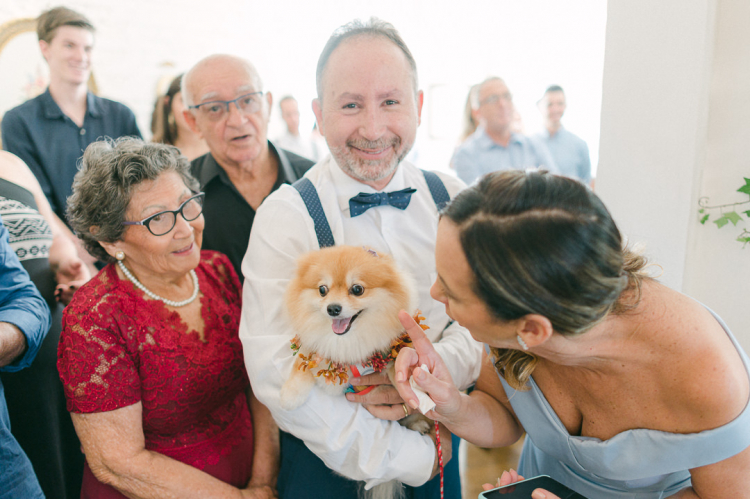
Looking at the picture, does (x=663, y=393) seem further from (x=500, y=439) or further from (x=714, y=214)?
(x=714, y=214)

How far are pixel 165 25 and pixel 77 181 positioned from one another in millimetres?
5343

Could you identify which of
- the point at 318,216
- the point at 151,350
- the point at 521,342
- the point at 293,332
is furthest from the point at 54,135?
the point at 521,342

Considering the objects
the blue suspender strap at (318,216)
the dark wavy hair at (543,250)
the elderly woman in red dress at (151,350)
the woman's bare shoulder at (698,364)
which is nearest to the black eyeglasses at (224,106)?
the elderly woman in red dress at (151,350)

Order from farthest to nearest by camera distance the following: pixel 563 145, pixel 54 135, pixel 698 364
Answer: pixel 563 145 < pixel 54 135 < pixel 698 364

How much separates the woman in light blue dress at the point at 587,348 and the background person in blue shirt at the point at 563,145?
384cm

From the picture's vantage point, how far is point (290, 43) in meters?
7.46

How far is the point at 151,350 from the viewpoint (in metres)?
1.57

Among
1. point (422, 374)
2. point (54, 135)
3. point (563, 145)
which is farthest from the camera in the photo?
point (563, 145)

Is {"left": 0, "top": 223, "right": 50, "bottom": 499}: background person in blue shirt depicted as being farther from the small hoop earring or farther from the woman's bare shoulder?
the woman's bare shoulder

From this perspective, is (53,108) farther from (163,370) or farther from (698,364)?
(698,364)

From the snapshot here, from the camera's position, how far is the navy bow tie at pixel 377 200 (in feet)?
5.23

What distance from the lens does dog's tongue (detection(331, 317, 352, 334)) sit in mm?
1300

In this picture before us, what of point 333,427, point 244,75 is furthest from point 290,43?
point 333,427

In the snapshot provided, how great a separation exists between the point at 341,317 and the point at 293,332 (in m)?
0.22
